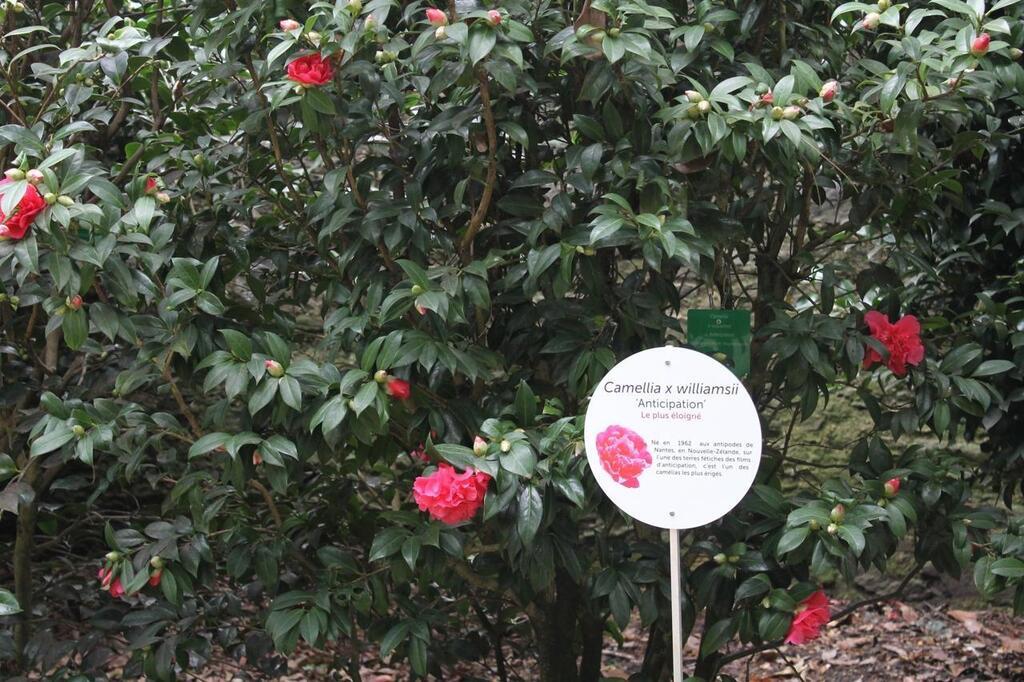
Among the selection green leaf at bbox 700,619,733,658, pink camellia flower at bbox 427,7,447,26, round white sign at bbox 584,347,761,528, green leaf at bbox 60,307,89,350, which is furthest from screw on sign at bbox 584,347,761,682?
green leaf at bbox 60,307,89,350

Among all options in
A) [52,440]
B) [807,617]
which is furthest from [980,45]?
[52,440]

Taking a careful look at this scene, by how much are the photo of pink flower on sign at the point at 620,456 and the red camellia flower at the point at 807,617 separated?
46 centimetres

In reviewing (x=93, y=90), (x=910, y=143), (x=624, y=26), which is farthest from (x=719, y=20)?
(x=93, y=90)

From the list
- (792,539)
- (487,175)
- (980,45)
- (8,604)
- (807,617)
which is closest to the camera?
(8,604)

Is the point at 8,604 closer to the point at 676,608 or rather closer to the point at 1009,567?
the point at 676,608

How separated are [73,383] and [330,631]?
3.32 ft

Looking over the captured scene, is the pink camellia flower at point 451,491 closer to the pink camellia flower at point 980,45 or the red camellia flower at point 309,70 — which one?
the red camellia flower at point 309,70

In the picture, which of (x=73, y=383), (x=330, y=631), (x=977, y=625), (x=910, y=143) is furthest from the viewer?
(x=977, y=625)

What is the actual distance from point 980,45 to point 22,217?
171cm

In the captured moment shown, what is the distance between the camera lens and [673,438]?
2.00 m

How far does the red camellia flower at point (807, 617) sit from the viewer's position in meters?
2.14

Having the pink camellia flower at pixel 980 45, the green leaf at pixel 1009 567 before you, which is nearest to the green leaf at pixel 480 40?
the pink camellia flower at pixel 980 45

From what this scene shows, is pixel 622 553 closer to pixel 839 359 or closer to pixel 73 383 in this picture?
pixel 839 359

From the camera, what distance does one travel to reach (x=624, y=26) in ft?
6.44
